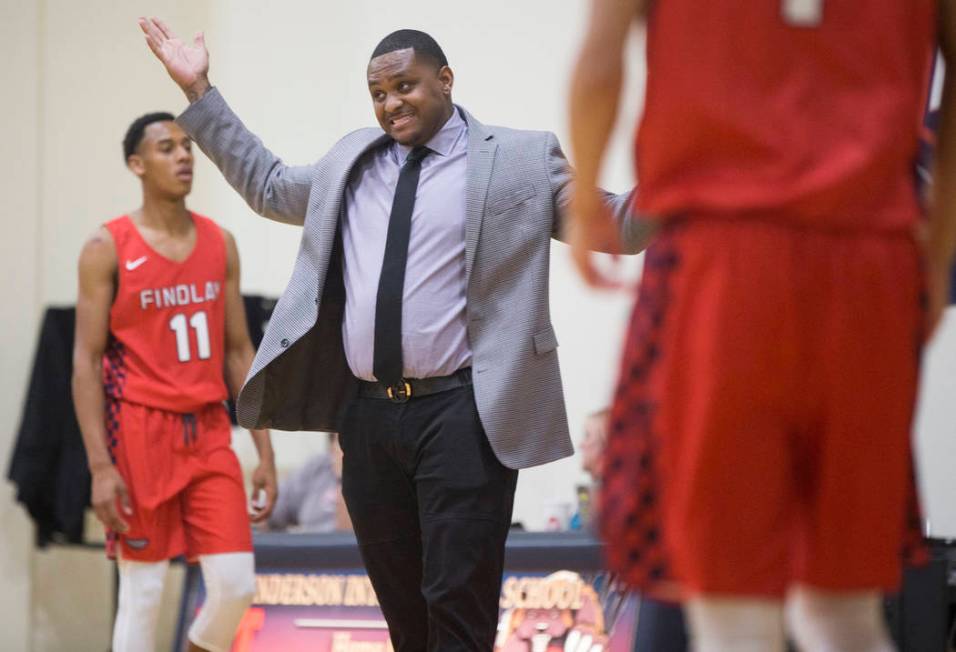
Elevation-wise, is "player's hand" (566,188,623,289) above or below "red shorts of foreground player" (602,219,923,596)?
above

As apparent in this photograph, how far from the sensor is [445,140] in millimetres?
3408

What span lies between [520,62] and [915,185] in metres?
5.00

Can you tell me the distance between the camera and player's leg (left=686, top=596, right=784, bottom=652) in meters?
1.64

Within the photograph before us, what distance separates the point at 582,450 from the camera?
19.9 ft

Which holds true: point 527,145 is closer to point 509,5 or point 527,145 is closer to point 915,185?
point 915,185

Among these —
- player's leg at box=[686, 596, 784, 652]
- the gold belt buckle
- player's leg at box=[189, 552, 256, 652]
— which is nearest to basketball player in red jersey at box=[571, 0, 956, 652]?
player's leg at box=[686, 596, 784, 652]

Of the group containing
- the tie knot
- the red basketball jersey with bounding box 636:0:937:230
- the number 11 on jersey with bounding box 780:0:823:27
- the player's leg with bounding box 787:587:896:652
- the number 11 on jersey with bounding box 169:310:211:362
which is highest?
the tie knot

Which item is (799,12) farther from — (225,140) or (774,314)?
(225,140)

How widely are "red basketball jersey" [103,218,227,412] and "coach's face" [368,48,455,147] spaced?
1434mm

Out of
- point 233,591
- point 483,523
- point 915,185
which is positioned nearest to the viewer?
point 915,185

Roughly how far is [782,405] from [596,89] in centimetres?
50

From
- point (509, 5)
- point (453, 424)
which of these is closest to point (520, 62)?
point (509, 5)

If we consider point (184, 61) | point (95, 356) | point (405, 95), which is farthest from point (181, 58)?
point (95, 356)

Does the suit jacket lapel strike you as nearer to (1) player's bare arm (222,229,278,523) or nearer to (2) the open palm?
(2) the open palm
